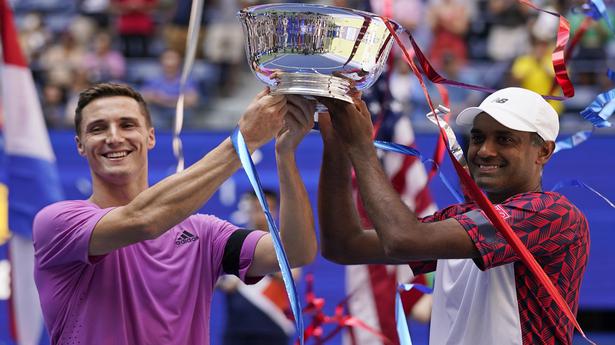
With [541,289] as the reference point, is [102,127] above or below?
above

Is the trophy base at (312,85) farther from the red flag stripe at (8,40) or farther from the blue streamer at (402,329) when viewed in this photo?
the red flag stripe at (8,40)

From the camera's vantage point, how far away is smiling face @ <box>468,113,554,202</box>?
11.2 ft

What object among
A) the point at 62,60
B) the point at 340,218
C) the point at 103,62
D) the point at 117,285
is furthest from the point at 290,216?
the point at 62,60

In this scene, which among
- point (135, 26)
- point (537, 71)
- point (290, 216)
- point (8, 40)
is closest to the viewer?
point (290, 216)

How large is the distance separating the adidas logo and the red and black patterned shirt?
840 millimetres

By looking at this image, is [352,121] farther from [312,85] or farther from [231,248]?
[231,248]

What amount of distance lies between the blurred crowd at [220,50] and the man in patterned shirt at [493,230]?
535cm

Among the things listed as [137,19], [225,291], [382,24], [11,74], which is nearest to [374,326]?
[225,291]

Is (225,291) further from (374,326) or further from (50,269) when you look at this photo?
(50,269)

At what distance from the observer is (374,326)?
21.8 feet

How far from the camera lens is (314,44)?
310 cm

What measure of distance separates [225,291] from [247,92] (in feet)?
14.1

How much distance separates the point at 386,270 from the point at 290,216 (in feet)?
10.6

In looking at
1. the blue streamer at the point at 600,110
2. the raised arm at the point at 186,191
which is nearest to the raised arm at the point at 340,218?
the raised arm at the point at 186,191
